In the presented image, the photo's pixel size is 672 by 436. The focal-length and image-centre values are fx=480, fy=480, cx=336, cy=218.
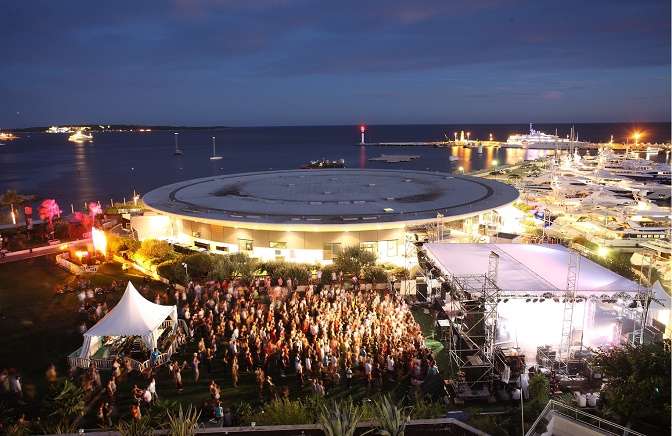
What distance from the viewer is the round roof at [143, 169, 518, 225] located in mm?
29656

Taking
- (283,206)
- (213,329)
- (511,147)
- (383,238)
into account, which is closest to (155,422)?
(213,329)

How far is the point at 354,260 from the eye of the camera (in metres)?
26.5

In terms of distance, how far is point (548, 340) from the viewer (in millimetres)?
17156

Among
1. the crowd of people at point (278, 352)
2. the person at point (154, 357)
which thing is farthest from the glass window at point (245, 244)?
the person at point (154, 357)

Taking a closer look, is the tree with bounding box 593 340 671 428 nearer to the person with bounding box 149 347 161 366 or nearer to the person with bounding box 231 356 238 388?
the person with bounding box 231 356 238 388

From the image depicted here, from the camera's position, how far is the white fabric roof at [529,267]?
16.2 meters

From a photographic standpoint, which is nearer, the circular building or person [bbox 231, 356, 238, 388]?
person [bbox 231, 356, 238, 388]

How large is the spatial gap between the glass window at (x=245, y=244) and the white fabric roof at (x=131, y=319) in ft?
35.4

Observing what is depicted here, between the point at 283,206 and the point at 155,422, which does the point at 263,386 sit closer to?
the point at 155,422

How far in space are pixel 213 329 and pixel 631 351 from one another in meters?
14.6

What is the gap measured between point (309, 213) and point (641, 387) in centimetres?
2145

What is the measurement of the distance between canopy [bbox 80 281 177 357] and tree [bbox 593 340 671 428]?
14689 millimetres

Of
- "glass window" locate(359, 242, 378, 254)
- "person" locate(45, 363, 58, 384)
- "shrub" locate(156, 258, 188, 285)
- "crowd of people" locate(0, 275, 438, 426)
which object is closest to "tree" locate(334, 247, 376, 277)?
"glass window" locate(359, 242, 378, 254)

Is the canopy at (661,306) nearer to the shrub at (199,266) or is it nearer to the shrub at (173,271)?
the shrub at (199,266)
